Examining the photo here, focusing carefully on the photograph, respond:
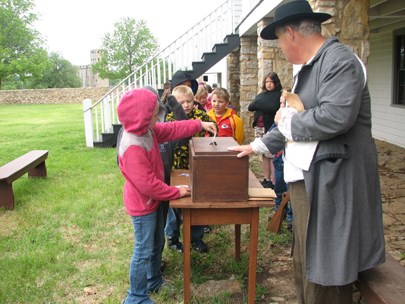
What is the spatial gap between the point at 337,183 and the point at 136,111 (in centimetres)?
134

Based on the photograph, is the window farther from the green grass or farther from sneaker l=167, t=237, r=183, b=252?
sneaker l=167, t=237, r=183, b=252

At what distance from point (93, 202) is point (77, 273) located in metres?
2.07

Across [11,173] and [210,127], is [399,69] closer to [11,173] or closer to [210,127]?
[210,127]

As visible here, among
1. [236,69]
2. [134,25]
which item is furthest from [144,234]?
[134,25]

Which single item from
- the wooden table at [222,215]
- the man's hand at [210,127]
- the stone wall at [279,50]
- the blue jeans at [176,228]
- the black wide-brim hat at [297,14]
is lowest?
the blue jeans at [176,228]

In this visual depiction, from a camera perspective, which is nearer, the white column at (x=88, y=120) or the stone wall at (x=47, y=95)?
the white column at (x=88, y=120)

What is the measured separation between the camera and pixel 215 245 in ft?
13.4

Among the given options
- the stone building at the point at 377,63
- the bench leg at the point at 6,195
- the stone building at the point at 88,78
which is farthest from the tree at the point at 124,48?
the bench leg at the point at 6,195

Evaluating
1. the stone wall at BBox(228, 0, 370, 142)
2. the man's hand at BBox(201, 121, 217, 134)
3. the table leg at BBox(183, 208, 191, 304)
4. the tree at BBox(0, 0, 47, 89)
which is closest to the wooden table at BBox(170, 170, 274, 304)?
the table leg at BBox(183, 208, 191, 304)

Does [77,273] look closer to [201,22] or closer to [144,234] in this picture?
[144,234]

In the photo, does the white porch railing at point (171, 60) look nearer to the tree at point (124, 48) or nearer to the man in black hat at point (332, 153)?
the man in black hat at point (332, 153)

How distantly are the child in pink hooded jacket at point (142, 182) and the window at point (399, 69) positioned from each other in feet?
25.0

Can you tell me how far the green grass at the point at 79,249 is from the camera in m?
3.31

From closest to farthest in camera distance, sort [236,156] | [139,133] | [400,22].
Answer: [236,156], [139,133], [400,22]
